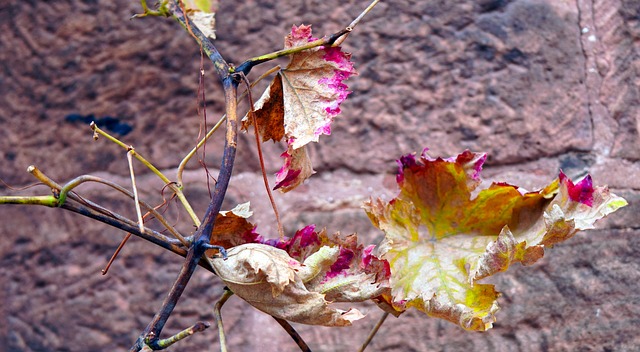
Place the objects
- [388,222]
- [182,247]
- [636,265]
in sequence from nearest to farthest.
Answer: [182,247] → [388,222] → [636,265]

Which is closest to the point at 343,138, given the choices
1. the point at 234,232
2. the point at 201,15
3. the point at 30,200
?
the point at 201,15

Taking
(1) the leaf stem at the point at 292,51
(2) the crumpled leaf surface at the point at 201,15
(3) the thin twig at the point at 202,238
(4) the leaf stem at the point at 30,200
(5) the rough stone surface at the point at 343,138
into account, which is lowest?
(5) the rough stone surface at the point at 343,138

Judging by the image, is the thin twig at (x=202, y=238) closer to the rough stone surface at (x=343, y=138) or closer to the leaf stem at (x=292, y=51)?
the leaf stem at (x=292, y=51)

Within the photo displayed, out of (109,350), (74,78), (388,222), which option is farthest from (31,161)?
(388,222)

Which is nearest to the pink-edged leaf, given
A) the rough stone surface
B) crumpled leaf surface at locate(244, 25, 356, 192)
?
crumpled leaf surface at locate(244, 25, 356, 192)

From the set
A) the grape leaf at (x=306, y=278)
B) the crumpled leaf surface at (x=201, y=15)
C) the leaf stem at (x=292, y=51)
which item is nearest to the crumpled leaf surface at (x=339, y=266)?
the grape leaf at (x=306, y=278)

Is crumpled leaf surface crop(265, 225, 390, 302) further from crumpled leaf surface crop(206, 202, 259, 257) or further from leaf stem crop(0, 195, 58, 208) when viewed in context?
leaf stem crop(0, 195, 58, 208)

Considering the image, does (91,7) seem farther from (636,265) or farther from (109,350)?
(636,265)
